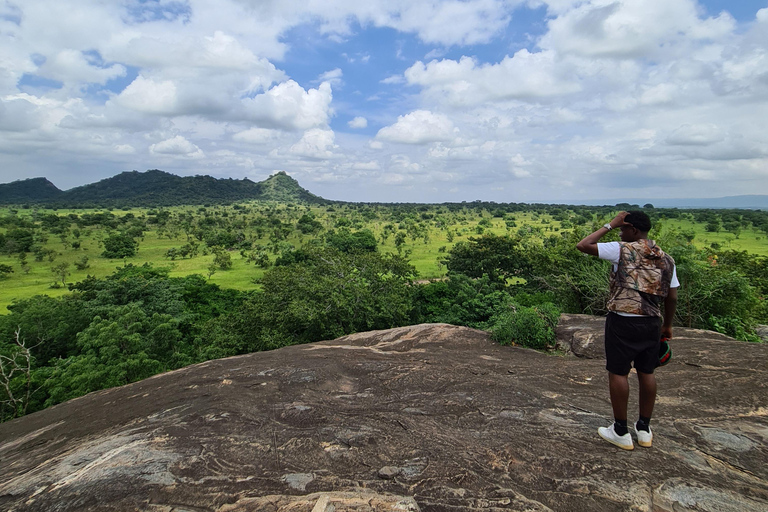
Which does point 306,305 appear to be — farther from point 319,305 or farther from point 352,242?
point 352,242

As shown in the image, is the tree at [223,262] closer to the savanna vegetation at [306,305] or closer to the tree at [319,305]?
the savanna vegetation at [306,305]

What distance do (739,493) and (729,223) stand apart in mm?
78723

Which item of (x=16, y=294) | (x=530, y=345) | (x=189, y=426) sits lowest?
(x=16, y=294)

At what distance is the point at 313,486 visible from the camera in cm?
361

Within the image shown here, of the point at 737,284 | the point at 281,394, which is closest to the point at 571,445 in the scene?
the point at 281,394

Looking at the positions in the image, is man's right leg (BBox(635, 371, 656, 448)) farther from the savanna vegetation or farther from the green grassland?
the green grassland

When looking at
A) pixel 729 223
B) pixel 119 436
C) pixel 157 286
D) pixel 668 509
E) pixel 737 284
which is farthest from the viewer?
pixel 729 223

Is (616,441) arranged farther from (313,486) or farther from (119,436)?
(119,436)

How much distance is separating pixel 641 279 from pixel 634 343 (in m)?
0.66

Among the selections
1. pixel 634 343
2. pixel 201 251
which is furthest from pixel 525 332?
pixel 201 251

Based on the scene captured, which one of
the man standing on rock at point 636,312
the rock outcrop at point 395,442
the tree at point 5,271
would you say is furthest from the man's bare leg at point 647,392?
the tree at point 5,271

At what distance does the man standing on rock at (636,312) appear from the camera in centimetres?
394

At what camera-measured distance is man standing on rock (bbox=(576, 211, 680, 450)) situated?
12.9ft

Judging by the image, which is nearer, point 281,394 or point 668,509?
point 668,509
